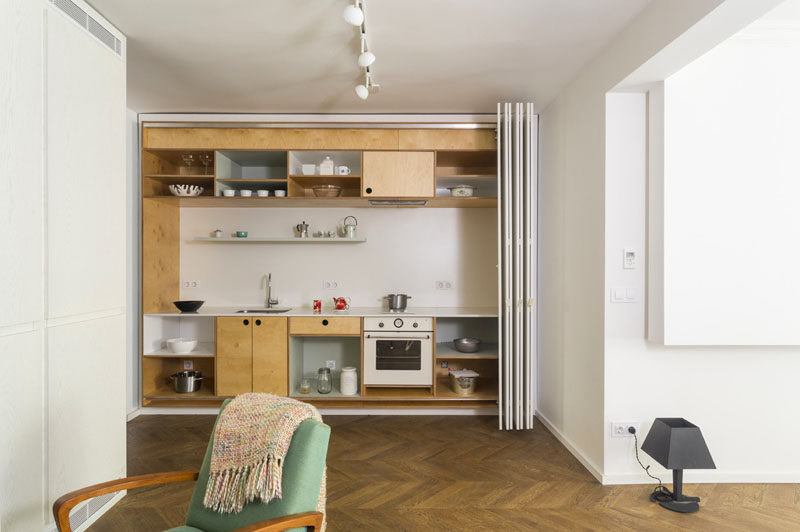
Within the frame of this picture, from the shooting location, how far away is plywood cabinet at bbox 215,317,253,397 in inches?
169

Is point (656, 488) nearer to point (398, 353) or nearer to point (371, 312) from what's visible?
point (398, 353)

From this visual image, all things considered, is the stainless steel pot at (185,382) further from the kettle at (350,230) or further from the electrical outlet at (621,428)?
the electrical outlet at (621,428)

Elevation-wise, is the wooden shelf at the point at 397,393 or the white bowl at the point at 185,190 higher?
the white bowl at the point at 185,190

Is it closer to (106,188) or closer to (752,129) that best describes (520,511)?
(752,129)

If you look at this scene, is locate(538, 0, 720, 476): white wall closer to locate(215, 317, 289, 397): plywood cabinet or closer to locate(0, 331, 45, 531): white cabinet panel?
locate(215, 317, 289, 397): plywood cabinet

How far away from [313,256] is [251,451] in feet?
10.9

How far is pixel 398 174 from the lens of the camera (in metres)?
4.33

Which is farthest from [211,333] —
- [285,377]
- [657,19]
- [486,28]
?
[657,19]

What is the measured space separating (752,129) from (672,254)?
93 cm

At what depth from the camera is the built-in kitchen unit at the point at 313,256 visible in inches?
170

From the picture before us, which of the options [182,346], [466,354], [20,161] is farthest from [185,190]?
[466,354]

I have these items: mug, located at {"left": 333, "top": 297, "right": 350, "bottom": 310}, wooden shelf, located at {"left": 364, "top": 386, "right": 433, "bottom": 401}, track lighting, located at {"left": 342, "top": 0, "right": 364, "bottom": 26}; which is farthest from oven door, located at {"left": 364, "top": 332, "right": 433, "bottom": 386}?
track lighting, located at {"left": 342, "top": 0, "right": 364, "bottom": 26}

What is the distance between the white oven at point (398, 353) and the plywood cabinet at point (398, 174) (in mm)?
1173

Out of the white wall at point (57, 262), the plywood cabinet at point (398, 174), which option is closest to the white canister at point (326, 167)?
the plywood cabinet at point (398, 174)
